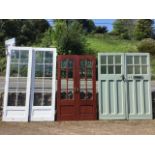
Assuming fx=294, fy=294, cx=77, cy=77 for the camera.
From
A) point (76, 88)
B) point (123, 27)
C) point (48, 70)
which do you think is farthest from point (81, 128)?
point (123, 27)

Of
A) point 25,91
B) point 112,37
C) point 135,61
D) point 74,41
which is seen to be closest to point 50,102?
point 25,91

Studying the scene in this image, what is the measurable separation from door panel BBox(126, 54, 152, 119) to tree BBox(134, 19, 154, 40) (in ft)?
82.2

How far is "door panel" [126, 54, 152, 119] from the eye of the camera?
8.41 metres

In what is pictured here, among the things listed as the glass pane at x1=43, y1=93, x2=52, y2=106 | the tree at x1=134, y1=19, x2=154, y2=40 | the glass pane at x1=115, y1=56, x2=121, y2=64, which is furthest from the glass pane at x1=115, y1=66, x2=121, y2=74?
Result: the tree at x1=134, y1=19, x2=154, y2=40

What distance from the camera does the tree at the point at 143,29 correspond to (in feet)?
108

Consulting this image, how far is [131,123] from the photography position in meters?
7.93

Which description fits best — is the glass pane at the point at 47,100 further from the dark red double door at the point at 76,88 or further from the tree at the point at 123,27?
the tree at the point at 123,27

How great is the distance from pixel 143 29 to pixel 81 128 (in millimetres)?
27943

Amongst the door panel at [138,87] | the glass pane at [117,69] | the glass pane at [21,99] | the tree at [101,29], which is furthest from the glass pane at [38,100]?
the tree at [101,29]

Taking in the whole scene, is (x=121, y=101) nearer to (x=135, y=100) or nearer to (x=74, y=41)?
(x=135, y=100)

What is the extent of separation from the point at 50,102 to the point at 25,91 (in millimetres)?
758

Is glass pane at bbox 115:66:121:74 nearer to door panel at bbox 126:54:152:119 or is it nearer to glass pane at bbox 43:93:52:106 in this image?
door panel at bbox 126:54:152:119

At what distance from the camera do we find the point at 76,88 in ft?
27.2

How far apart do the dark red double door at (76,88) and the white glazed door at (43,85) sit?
0.68 feet
